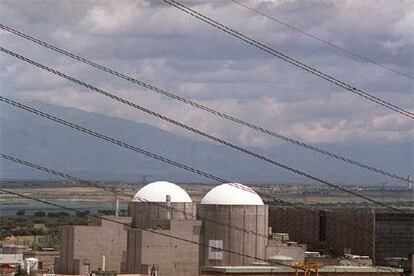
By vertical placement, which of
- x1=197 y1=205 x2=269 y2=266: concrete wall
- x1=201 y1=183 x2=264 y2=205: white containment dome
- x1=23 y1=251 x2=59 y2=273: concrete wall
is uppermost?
x1=201 y1=183 x2=264 y2=205: white containment dome

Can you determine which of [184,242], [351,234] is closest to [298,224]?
[351,234]

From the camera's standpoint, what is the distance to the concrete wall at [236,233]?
123m

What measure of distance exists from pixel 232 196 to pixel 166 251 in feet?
28.5

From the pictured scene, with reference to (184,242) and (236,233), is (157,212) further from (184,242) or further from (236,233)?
(236,233)

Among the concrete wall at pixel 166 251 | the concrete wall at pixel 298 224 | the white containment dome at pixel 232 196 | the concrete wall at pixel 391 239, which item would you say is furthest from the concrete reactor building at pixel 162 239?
the concrete wall at pixel 298 224

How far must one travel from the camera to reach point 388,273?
119750mm

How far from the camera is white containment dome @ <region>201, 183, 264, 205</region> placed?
124 metres

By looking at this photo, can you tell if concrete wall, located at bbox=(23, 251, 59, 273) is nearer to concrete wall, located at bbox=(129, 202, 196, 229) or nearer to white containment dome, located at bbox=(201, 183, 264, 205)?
concrete wall, located at bbox=(129, 202, 196, 229)

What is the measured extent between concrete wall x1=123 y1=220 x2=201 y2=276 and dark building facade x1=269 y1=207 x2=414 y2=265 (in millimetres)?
23806

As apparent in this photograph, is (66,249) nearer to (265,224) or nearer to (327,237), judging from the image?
(265,224)

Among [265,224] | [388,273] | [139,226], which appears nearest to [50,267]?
[139,226]

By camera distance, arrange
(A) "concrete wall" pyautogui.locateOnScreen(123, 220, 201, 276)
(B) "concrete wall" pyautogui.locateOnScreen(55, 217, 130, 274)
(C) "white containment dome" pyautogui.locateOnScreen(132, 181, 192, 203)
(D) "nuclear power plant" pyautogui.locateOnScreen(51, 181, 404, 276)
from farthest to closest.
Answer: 1. (C) "white containment dome" pyautogui.locateOnScreen(132, 181, 192, 203)
2. (B) "concrete wall" pyautogui.locateOnScreen(55, 217, 130, 274)
3. (D) "nuclear power plant" pyautogui.locateOnScreen(51, 181, 404, 276)
4. (A) "concrete wall" pyautogui.locateOnScreen(123, 220, 201, 276)

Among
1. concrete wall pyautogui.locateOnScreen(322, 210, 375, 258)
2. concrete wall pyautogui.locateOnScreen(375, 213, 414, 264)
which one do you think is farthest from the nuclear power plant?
concrete wall pyautogui.locateOnScreen(322, 210, 375, 258)

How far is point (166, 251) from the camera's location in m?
122
